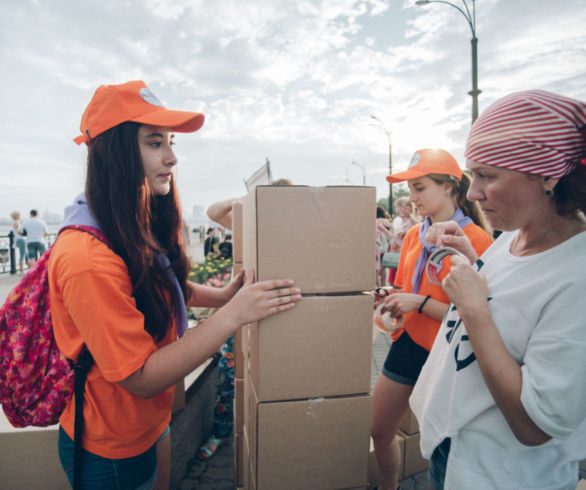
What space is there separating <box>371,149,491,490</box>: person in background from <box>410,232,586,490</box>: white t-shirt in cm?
57

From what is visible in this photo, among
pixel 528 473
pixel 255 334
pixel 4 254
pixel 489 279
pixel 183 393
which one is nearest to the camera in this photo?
pixel 528 473

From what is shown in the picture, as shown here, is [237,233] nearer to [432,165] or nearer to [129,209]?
[129,209]

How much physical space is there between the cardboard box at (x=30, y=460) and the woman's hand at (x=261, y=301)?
1418 millimetres

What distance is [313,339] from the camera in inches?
51.4

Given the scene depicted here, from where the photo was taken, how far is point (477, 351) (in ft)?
3.37

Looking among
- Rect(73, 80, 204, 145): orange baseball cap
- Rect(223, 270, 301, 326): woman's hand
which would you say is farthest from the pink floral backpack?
Rect(223, 270, 301, 326): woman's hand

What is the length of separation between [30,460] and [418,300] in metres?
2.18

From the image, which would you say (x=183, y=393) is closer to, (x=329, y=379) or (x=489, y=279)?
(x=329, y=379)

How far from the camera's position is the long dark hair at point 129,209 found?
3.86 ft

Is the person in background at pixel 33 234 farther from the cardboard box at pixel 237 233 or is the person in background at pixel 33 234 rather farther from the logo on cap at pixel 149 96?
the logo on cap at pixel 149 96

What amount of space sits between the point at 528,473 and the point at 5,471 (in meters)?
2.40

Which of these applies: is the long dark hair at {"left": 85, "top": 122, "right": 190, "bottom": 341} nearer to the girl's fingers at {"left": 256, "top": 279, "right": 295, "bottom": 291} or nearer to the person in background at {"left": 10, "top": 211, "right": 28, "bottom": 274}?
the girl's fingers at {"left": 256, "top": 279, "right": 295, "bottom": 291}

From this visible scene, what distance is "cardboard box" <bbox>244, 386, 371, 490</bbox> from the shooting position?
1.31 metres

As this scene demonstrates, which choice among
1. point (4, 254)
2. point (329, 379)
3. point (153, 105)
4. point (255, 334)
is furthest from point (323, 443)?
point (4, 254)
